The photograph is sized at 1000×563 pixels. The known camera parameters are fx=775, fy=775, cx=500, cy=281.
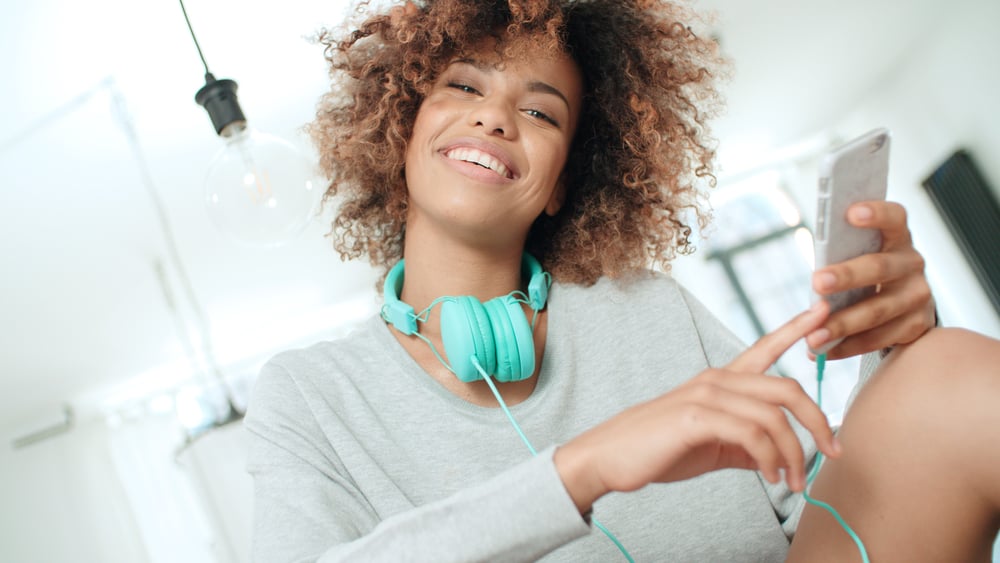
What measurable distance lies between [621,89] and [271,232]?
91cm

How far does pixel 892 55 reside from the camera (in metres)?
5.84

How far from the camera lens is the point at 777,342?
2.38ft

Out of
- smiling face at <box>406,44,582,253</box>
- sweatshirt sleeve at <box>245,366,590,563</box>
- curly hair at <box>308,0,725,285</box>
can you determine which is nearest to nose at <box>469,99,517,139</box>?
smiling face at <box>406,44,582,253</box>

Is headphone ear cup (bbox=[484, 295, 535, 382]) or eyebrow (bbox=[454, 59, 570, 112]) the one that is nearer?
headphone ear cup (bbox=[484, 295, 535, 382])

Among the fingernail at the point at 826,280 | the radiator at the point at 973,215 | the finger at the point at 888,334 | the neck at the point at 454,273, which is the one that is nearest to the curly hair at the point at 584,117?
the neck at the point at 454,273

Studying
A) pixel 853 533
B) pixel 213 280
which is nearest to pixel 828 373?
pixel 213 280

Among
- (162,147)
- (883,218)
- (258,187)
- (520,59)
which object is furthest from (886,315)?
(162,147)

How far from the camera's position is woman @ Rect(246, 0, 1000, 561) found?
2.18 feet

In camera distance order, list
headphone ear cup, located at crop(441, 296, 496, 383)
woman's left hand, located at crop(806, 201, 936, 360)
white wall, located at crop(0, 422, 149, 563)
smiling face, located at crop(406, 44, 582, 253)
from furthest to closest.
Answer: white wall, located at crop(0, 422, 149, 563) → smiling face, located at crop(406, 44, 582, 253) → headphone ear cup, located at crop(441, 296, 496, 383) → woman's left hand, located at crop(806, 201, 936, 360)

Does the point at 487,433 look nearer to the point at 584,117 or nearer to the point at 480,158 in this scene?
the point at 480,158

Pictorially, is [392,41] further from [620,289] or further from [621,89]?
[620,289]

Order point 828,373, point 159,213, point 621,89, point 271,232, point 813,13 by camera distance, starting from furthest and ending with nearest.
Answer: point 828,373, point 813,13, point 159,213, point 271,232, point 621,89

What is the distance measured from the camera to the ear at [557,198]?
1.56 meters

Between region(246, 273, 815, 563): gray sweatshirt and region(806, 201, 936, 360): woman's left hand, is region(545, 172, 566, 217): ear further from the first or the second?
region(806, 201, 936, 360): woman's left hand
